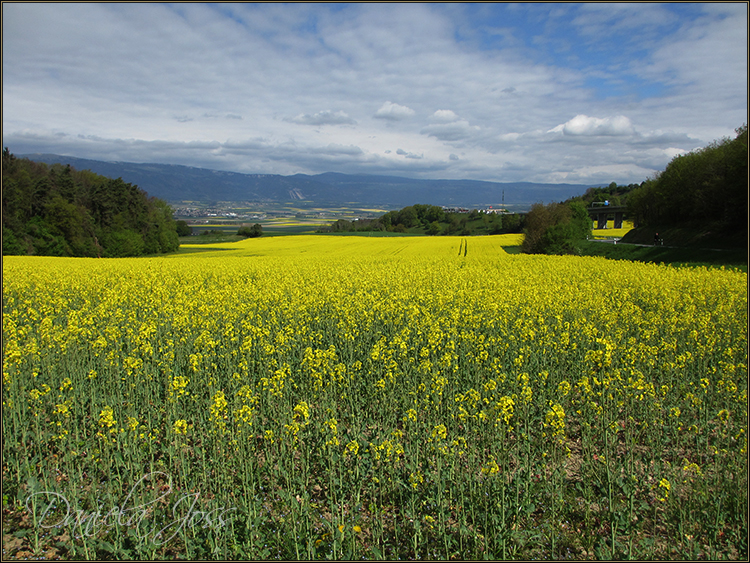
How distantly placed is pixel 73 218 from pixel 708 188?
74142mm

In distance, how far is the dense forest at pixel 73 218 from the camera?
168 ft

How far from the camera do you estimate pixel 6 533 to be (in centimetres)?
455

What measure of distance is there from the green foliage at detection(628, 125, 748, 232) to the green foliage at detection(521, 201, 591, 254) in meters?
11.7

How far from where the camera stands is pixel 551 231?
43031mm

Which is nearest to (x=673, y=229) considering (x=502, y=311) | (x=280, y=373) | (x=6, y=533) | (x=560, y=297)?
(x=560, y=297)

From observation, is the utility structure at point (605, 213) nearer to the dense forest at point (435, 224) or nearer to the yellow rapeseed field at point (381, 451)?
the dense forest at point (435, 224)

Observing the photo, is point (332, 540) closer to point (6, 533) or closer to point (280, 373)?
point (280, 373)

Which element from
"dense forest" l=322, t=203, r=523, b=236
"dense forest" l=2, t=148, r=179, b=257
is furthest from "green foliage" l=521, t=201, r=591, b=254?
"dense forest" l=2, t=148, r=179, b=257

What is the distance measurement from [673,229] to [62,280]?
55.8 metres

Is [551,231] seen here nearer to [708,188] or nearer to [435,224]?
[708,188]
